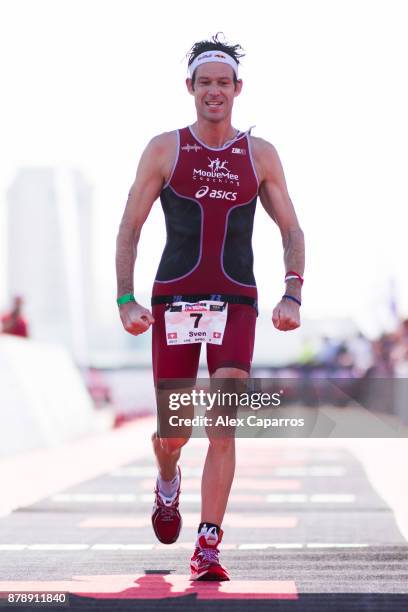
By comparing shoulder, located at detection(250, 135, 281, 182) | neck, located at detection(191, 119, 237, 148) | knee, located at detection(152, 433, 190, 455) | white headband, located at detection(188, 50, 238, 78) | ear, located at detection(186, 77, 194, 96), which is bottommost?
knee, located at detection(152, 433, 190, 455)

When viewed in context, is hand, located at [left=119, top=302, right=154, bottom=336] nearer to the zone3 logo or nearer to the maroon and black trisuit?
the maroon and black trisuit

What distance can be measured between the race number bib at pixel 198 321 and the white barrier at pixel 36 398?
9.54m

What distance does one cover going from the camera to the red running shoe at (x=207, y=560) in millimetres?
5199

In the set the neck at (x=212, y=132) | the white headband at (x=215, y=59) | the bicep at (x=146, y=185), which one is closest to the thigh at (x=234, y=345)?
the bicep at (x=146, y=185)

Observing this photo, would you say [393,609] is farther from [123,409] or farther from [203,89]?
[123,409]

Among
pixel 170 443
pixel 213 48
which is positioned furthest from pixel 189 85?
pixel 170 443

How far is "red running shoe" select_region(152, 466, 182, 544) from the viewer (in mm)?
5844

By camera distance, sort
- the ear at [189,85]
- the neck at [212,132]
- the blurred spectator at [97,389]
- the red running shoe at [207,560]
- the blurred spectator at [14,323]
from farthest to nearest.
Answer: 1. the blurred spectator at [97,389]
2. the blurred spectator at [14,323]
3. the ear at [189,85]
4. the neck at [212,132]
5. the red running shoe at [207,560]

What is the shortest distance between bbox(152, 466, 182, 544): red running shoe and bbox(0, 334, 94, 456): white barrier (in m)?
9.00

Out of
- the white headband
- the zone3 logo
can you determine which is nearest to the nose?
the white headband

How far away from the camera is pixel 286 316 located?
5.34m

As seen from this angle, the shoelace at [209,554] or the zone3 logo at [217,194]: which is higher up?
the zone3 logo at [217,194]

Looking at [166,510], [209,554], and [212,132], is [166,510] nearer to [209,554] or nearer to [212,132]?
[209,554]

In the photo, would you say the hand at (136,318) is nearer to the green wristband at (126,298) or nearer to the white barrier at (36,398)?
the green wristband at (126,298)
